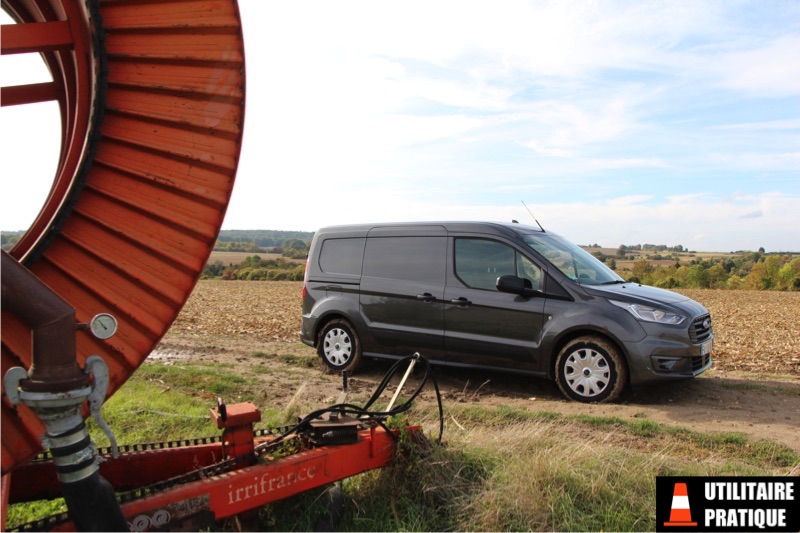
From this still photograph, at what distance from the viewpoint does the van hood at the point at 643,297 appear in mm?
6727

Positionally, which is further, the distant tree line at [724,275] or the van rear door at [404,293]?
the distant tree line at [724,275]

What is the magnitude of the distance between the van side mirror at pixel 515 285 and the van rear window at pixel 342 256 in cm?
221

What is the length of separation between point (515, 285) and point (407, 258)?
164cm

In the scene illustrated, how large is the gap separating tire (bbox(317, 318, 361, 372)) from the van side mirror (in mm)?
2341

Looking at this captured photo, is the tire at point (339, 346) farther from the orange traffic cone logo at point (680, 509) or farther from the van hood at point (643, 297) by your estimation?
the orange traffic cone logo at point (680, 509)

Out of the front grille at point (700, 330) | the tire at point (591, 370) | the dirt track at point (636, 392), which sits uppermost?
the front grille at point (700, 330)

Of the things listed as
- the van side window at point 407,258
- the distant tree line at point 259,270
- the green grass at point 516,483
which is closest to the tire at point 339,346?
the van side window at point 407,258

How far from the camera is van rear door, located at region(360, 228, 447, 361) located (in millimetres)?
7699

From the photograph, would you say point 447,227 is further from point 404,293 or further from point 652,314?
point 652,314

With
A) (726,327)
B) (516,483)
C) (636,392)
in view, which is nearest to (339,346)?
(636,392)

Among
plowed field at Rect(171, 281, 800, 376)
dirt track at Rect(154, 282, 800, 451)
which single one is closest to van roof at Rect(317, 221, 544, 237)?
dirt track at Rect(154, 282, 800, 451)

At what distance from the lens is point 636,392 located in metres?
7.11

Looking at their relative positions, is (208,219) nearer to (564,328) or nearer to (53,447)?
(53,447)

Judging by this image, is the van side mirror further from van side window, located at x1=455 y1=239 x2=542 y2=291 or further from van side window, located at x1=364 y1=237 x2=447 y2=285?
van side window, located at x1=364 y1=237 x2=447 y2=285
